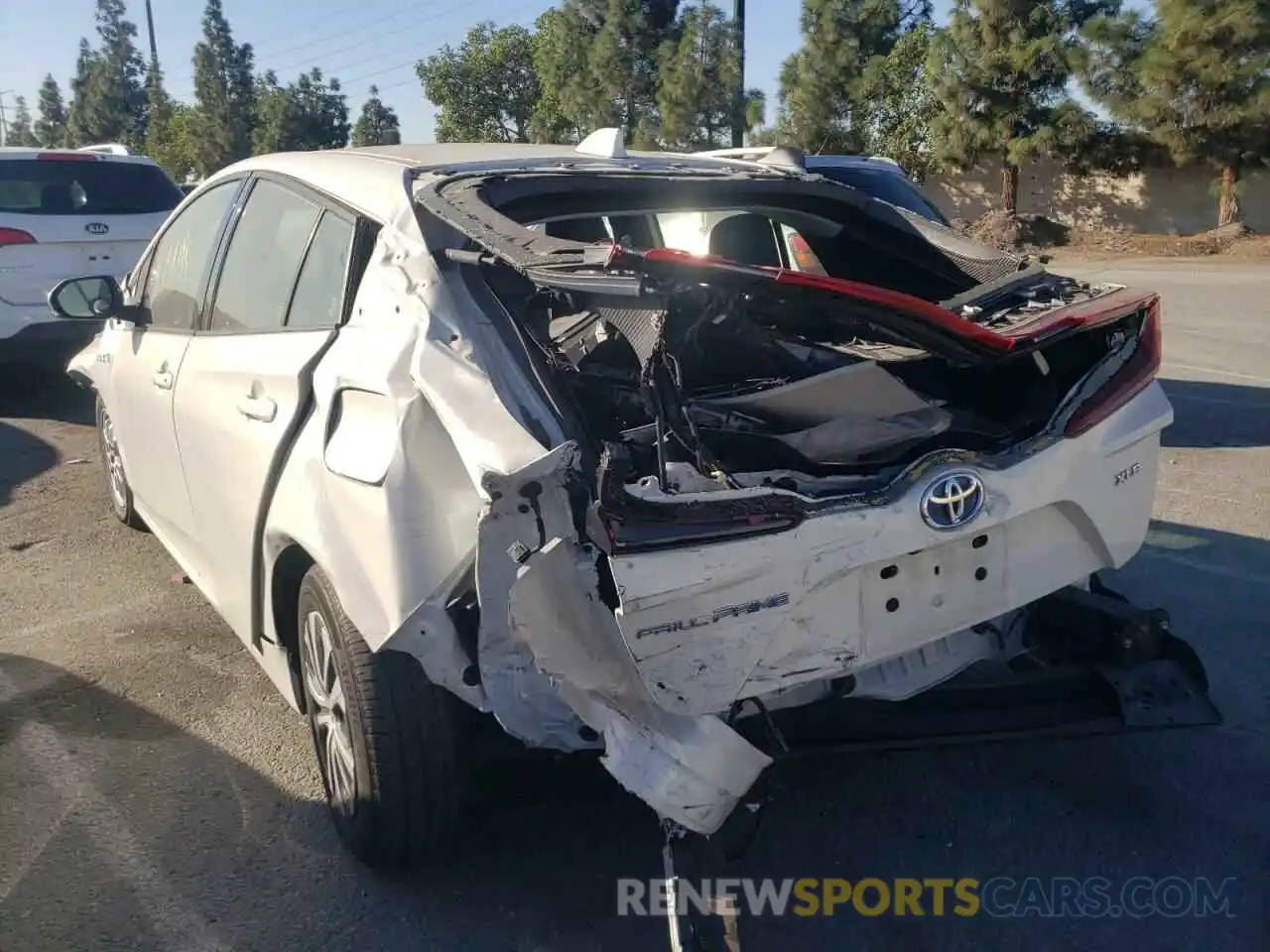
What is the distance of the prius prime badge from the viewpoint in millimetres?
2582

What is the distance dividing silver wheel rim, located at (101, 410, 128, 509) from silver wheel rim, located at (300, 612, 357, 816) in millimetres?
2942

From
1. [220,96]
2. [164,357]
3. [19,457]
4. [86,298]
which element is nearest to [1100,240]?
[19,457]

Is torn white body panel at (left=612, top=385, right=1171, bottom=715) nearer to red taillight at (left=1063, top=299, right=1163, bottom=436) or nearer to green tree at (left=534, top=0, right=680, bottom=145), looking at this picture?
red taillight at (left=1063, top=299, right=1163, bottom=436)

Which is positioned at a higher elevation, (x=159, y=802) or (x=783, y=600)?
(x=783, y=600)

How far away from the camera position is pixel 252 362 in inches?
132

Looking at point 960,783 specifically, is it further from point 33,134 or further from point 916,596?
point 33,134

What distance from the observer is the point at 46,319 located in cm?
841

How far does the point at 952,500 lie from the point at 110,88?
8637 cm

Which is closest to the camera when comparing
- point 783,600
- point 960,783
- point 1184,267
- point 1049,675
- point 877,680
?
point 783,600

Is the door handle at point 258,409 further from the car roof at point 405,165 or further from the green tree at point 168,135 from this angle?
the green tree at point 168,135

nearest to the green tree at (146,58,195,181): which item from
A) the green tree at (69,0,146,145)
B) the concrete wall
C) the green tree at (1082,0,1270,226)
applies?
the green tree at (69,0,146,145)

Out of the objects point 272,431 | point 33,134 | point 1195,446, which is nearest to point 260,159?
point 272,431

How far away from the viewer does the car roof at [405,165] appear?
3.14 meters

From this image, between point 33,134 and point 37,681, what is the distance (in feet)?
360
